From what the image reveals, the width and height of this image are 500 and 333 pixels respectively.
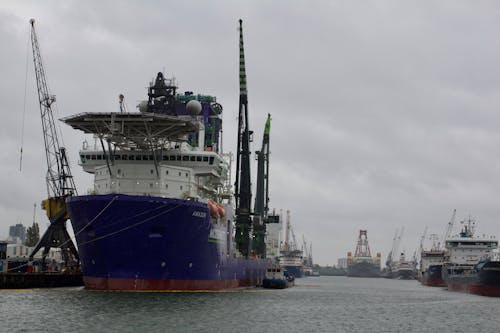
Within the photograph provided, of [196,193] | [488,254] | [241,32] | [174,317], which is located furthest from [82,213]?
[488,254]

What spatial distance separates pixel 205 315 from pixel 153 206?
39.0 ft

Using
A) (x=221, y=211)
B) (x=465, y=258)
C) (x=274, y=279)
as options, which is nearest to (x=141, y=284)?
(x=221, y=211)

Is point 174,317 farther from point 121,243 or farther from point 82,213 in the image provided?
point 82,213

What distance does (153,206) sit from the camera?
52469mm

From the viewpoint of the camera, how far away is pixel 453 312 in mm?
56344

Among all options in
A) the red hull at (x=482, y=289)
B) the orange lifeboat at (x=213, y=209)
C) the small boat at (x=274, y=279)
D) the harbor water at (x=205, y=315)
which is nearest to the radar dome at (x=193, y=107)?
the orange lifeboat at (x=213, y=209)

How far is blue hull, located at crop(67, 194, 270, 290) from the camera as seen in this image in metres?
52.3

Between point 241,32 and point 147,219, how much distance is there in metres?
42.6

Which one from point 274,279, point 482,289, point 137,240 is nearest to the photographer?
point 137,240

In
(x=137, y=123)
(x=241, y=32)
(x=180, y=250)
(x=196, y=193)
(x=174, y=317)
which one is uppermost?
(x=241, y=32)

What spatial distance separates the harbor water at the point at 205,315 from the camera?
3825cm

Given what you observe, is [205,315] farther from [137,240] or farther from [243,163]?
[243,163]

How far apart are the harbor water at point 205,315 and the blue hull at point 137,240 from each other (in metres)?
1.26

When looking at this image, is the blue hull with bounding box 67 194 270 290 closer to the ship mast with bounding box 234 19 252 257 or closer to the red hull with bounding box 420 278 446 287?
the ship mast with bounding box 234 19 252 257
